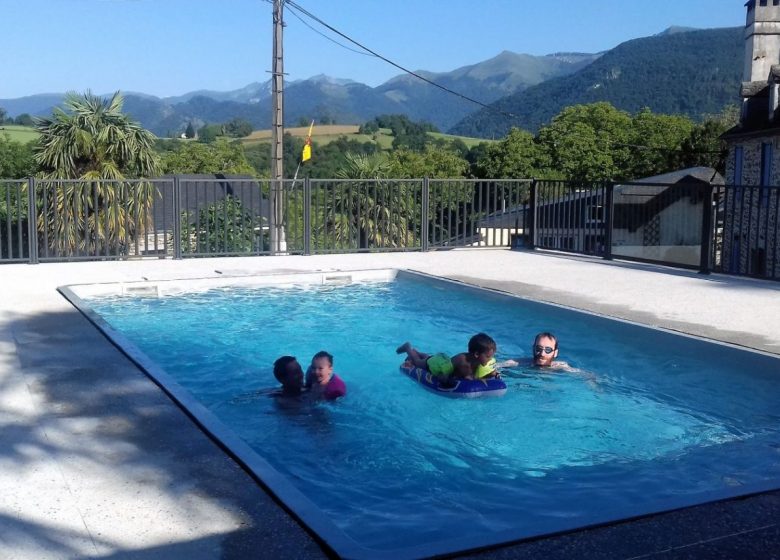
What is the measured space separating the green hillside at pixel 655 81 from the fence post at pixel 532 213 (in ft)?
361

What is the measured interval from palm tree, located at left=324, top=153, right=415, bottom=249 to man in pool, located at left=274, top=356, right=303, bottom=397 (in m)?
8.91

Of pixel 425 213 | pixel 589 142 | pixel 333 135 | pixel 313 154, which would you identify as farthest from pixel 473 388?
pixel 333 135

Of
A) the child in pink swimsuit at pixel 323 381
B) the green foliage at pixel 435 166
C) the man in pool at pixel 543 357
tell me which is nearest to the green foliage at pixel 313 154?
the green foliage at pixel 435 166

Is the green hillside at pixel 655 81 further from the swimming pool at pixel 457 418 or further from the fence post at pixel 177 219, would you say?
the swimming pool at pixel 457 418

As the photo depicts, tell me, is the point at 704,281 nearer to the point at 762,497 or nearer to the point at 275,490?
the point at 762,497

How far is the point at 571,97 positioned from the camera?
470 ft

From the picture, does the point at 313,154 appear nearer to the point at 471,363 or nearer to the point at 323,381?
the point at 471,363

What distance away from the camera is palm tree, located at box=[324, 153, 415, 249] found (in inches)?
642

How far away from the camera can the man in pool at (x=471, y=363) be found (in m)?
6.87

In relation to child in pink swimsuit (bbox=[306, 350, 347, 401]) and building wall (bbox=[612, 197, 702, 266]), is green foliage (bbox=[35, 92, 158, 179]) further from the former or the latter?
child in pink swimsuit (bbox=[306, 350, 347, 401])

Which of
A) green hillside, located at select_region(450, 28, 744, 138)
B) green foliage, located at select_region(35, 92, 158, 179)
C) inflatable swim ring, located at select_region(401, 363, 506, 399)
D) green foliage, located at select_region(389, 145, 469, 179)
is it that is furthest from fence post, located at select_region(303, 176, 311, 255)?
green hillside, located at select_region(450, 28, 744, 138)

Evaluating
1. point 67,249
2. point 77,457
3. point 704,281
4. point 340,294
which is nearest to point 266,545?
point 77,457

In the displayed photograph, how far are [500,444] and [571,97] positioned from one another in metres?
144

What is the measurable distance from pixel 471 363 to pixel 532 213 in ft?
34.0
